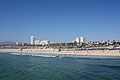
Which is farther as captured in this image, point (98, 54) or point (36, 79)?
point (98, 54)

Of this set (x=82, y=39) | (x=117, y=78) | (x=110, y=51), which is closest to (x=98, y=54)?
(x=110, y=51)

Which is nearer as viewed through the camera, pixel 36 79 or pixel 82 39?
pixel 36 79

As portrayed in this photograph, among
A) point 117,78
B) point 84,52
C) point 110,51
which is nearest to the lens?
point 117,78

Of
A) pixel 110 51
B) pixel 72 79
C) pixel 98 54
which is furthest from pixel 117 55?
pixel 72 79

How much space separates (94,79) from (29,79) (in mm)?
6776

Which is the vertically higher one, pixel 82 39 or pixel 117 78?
pixel 82 39

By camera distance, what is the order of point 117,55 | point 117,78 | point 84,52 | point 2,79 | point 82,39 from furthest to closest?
point 82,39 < point 84,52 < point 117,55 < point 117,78 < point 2,79

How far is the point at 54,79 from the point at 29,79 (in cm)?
258

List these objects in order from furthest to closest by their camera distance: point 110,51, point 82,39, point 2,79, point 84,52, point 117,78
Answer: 1. point 82,39
2. point 84,52
3. point 110,51
4. point 117,78
5. point 2,79

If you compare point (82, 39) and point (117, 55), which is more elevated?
point (82, 39)

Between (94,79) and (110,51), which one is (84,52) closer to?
(110,51)

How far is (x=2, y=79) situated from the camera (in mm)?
14109

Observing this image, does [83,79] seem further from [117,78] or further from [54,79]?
[117,78]

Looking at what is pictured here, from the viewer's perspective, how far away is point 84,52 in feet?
171
